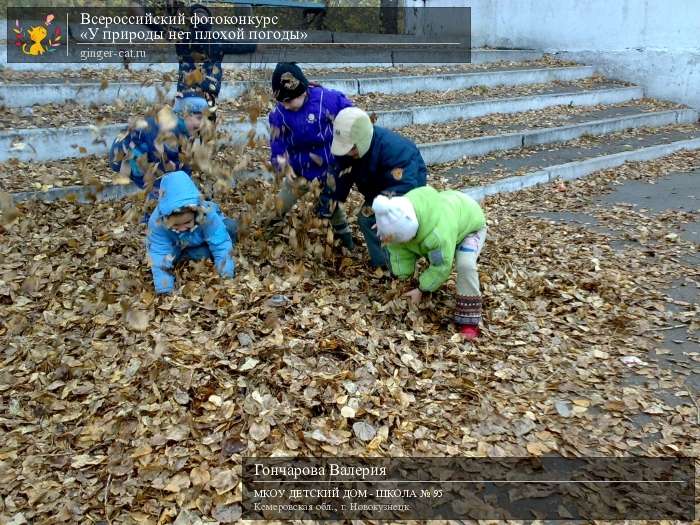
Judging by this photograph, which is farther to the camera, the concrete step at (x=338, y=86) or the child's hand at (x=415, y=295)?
the concrete step at (x=338, y=86)

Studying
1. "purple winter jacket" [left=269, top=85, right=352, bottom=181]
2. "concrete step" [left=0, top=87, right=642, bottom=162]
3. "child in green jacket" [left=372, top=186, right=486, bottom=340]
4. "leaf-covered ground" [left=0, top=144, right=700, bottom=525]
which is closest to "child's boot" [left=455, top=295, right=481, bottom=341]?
"child in green jacket" [left=372, top=186, right=486, bottom=340]

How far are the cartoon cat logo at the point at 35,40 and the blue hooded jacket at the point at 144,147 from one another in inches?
180

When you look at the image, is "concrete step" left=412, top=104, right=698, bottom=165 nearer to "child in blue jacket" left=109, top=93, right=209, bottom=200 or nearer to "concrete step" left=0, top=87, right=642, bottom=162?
"concrete step" left=0, top=87, right=642, bottom=162

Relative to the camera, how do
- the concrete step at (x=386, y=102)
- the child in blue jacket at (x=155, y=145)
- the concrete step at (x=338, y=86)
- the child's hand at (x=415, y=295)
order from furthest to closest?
the concrete step at (x=338, y=86)
the concrete step at (x=386, y=102)
the child in blue jacket at (x=155, y=145)
the child's hand at (x=415, y=295)

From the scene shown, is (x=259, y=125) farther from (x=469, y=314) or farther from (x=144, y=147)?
(x=469, y=314)

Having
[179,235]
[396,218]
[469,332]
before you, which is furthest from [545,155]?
[179,235]

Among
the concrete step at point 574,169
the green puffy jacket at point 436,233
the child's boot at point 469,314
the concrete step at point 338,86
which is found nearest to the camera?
the green puffy jacket at point 436,233

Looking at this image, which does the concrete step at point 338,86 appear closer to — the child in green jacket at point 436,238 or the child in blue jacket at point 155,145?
the child in blue jacket at point 155,145

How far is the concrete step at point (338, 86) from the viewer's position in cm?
629

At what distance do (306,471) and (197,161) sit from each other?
2.58 metres

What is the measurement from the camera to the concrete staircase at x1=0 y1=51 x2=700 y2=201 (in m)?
5.47

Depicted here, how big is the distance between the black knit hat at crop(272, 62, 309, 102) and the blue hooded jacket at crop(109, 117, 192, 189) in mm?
846

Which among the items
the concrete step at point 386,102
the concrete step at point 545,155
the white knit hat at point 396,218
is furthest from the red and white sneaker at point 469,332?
the concrete step at point 545,155

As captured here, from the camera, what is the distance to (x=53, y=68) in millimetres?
7422
